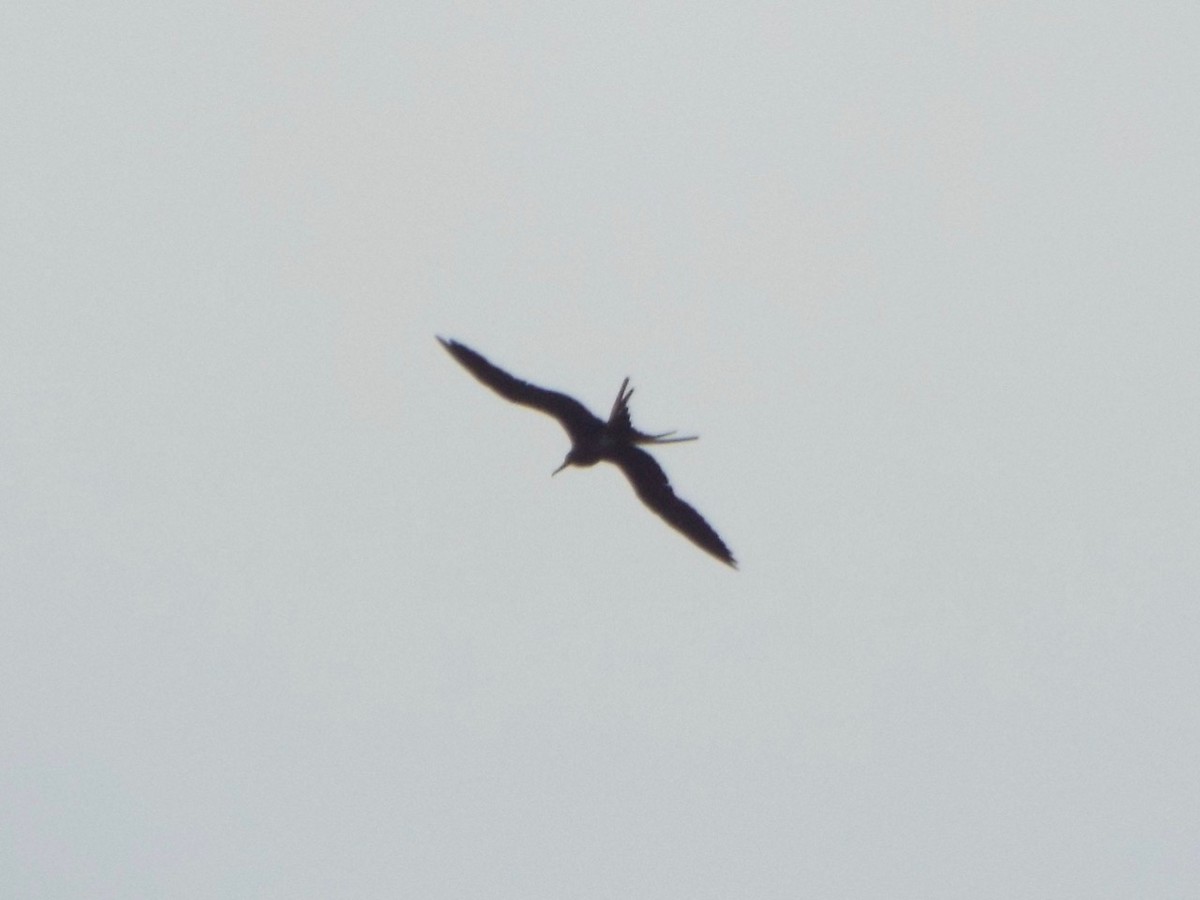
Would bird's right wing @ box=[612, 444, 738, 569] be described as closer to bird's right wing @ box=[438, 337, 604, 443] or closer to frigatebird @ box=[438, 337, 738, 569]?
frigatebird @ box=[438, 337, 738, 569]

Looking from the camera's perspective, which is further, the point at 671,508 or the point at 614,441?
→ the point at 671,508

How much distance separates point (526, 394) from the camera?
17.0 m

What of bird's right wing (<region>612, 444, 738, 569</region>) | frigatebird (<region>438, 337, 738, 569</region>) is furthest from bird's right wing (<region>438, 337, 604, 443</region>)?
bird's right wing (<region>612, 444, 738, 569</region>)

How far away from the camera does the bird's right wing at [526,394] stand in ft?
54.9

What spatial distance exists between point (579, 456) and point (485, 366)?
5.50ft

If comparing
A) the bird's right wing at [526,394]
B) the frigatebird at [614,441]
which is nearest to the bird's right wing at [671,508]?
the frigatebird at [614,441]

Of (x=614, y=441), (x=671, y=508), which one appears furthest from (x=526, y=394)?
(x=671, y=508)

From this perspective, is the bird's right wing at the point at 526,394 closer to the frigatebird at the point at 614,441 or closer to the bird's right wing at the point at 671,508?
the frigatebird at the point at 614,441

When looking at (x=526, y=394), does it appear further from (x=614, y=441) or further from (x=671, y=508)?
(x=671, y=508)

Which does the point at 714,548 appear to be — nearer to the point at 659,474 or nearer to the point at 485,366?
the point at 659,474

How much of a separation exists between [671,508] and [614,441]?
4.50ft

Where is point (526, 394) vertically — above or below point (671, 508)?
above

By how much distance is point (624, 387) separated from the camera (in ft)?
52.9

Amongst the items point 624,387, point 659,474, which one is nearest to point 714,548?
point 659,474
